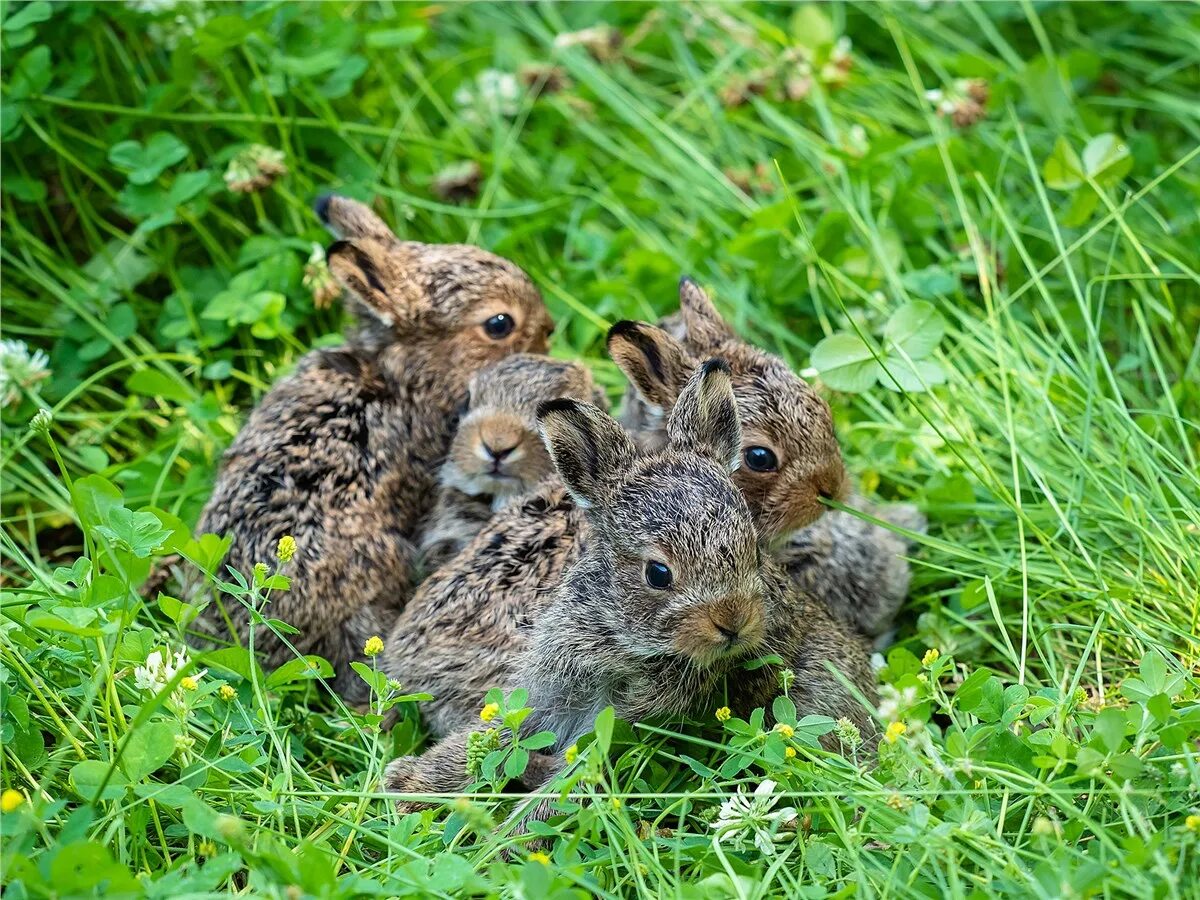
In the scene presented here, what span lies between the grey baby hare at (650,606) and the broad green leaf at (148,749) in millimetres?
904

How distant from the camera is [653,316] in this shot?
21.6 ft

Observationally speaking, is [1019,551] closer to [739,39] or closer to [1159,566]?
[1159,566]

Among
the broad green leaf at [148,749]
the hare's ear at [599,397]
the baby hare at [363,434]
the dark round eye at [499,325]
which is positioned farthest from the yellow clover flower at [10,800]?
the dark round eye at [499,325]

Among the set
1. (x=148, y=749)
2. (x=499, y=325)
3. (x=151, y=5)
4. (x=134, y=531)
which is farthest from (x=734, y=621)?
(x=151, y=5)

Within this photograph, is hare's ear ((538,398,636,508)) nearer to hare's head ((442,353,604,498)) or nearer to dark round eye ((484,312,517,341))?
hare's head ((442,353,604,498))

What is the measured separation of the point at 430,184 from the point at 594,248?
41.3 inches

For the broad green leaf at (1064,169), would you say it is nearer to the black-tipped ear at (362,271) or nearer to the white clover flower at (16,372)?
the black-tipped ear at (362,271)

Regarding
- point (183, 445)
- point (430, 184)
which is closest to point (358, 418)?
point (183, 445)

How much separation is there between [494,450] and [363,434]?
0.64 m

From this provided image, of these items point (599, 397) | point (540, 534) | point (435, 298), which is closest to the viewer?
point (540, 534)

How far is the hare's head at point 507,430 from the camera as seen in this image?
5.36 meters

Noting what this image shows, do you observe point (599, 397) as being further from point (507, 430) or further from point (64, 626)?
point (64, 626)

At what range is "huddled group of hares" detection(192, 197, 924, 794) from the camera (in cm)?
428

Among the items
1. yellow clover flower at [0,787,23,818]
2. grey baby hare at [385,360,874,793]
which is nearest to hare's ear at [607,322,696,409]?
grey baby hare at [385,360,874,793]
